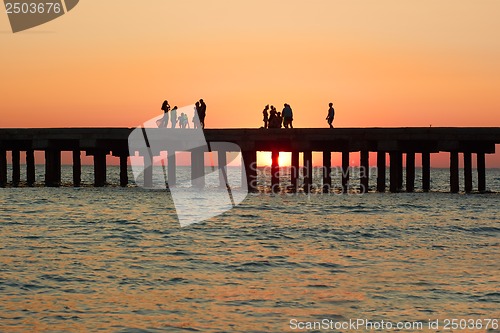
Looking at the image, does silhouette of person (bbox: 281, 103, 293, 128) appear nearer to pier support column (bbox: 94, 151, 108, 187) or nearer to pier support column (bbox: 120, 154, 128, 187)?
pier support column (bbox: 94, 151, 108, 187)

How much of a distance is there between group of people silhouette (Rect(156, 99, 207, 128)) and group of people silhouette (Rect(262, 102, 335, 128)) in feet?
9.30

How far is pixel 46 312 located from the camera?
13.9 meters

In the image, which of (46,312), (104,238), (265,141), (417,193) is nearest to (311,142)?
(265,141)

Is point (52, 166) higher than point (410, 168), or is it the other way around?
point (52, 166)

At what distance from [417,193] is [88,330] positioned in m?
35.2

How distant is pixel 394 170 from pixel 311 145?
3.85 m

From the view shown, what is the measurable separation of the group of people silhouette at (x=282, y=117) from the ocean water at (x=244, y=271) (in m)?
8.75

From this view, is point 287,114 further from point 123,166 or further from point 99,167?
point 123,166

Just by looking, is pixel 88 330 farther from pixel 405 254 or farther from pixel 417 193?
pixel 417 193

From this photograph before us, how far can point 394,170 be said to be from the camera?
136ft

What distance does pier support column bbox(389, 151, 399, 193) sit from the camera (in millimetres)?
40938

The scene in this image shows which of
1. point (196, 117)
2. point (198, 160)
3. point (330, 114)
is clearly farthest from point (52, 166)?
point (330, 114)

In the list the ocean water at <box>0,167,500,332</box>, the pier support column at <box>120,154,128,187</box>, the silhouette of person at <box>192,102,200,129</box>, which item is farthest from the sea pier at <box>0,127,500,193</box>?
the ocean water at <box>0,167,500,332</box>

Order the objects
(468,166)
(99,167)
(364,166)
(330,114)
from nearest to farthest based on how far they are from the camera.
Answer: (330,114) < (364,166) < (468,166) < (99,167)
